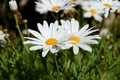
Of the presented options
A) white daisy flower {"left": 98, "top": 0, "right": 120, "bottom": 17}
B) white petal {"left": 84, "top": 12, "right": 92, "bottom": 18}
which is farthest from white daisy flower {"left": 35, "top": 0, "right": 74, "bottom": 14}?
white petal {"left": 84, "top": 12, "right": 92, "bottom": 18}

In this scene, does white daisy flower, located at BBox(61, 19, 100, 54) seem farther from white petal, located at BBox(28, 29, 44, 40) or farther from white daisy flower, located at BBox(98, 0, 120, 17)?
white daisy flower, located at BBox(98, 0, 120, 17)

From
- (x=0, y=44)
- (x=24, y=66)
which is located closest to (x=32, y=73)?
(x=24, y=66)

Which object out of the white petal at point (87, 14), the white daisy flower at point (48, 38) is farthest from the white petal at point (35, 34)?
the white petal at point (87, 14)

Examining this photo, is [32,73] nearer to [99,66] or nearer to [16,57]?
[16,57]

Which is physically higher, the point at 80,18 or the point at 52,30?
the point at 52,30

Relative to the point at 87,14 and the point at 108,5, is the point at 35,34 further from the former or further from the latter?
the point at 87,14

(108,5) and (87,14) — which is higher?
(108,5)

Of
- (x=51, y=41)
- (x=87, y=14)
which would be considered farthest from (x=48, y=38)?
(x=87, y=14)

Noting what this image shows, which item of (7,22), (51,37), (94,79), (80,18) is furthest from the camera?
(7,22)

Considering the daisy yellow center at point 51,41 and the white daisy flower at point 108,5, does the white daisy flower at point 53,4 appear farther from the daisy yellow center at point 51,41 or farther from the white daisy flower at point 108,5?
the daisy yellow center at point 51,41
